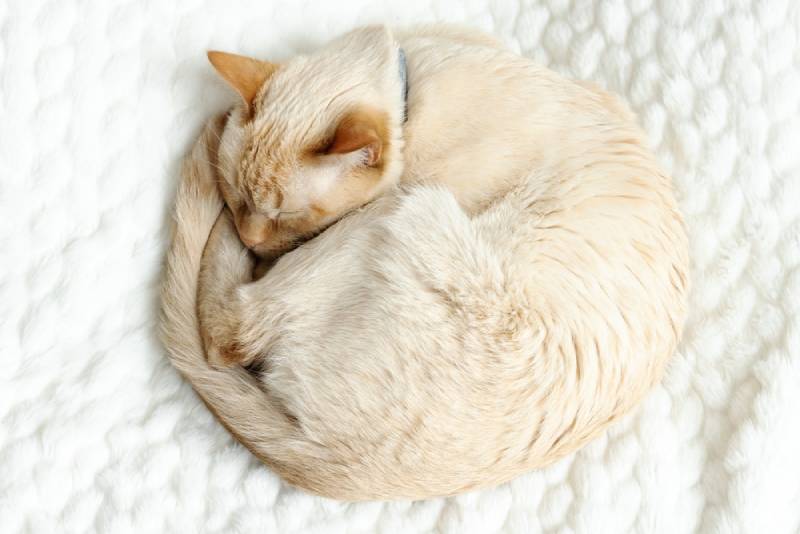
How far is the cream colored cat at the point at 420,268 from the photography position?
1147mm

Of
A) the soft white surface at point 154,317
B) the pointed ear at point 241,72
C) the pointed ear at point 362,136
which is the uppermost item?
the pointed ear at point 241,72

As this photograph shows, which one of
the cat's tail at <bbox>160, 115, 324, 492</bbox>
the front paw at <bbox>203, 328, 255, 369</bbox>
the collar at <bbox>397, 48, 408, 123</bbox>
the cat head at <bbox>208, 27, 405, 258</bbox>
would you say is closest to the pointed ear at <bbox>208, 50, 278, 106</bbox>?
the cat head at <bbox>208, 27, 405, 258</bbox>

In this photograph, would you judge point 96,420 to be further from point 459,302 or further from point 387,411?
point 459,302

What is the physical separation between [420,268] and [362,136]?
0.70 ft


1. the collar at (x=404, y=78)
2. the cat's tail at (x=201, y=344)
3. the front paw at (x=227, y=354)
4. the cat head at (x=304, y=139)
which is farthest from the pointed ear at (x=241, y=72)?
the front paw at (x=227, y=354)

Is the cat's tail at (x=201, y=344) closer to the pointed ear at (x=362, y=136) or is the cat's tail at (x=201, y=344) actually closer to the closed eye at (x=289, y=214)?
the closed eye at (x=289, y=214)

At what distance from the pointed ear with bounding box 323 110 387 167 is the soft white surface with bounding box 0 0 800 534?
324 mm

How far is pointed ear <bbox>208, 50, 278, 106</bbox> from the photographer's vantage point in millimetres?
1268

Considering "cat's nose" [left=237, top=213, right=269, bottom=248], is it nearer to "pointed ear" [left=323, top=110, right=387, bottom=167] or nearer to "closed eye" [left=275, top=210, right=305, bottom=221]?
"closed eye" [left=275, top=210, right=305, bottom=221]

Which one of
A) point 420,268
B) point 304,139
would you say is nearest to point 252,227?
point 304,139

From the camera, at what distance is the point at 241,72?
128 cm

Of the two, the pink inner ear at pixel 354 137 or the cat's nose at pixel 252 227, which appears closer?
the pink inner ear at pixel 354 137

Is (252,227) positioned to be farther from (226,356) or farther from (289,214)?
(226,356)

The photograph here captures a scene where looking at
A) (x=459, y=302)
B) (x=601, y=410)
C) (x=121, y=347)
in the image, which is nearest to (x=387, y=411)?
(x=459, y=302)
